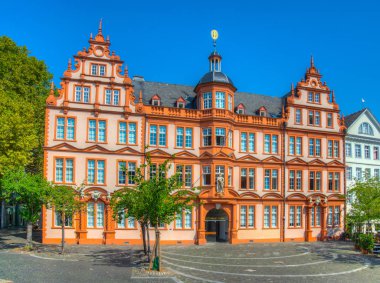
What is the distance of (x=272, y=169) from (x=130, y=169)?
16.3 m

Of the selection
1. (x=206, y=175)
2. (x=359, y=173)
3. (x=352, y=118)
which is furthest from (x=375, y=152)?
(x=206, y=175)

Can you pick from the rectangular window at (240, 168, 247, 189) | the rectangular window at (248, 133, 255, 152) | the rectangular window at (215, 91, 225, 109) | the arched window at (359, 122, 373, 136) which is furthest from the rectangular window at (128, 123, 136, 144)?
the arched window at (359, 122, 373, 136)

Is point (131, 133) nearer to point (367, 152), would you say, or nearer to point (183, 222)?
point (183, 222)

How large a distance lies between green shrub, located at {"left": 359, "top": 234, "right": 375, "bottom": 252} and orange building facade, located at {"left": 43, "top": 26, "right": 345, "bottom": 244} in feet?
32.6

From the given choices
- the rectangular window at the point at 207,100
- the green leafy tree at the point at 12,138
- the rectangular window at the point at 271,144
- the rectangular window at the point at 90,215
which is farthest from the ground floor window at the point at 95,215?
the rectangular window at the point at 271,144

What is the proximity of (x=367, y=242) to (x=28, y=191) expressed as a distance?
29.5 m

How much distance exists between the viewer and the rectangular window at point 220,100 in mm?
43781

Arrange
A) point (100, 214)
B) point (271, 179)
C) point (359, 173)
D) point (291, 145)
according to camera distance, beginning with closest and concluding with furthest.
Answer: point (100, 214) → point (271, 179) → point (291, 145) → point (359, 173)

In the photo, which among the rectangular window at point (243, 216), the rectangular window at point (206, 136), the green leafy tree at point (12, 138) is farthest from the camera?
the rectangular window at point (243, 216)

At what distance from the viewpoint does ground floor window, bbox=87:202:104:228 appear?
39625 mm

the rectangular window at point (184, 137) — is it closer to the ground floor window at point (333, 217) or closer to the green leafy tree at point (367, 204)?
the green leafy tree at point (367, 204)

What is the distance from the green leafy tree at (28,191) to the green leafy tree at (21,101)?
2.53 m

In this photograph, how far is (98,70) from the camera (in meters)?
41.6

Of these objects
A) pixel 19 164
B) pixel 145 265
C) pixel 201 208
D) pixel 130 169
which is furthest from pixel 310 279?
pixel 19 164
